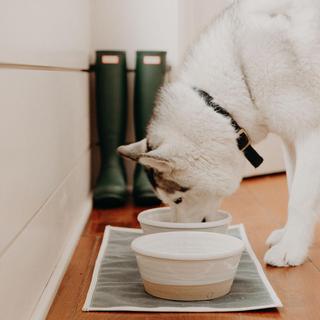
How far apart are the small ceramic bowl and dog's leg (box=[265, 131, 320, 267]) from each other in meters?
0.19

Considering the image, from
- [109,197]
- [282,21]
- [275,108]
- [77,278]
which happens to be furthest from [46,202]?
[109,197]

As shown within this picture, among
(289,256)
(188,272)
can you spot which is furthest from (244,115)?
(188,272)

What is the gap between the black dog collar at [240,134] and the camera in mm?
1868

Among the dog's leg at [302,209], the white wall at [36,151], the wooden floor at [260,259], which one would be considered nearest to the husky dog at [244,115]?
the dog's leg at [302,209]

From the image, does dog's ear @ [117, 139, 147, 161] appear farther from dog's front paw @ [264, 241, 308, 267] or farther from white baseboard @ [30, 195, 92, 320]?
dog's front paw @ [264, 241, 308, 267]

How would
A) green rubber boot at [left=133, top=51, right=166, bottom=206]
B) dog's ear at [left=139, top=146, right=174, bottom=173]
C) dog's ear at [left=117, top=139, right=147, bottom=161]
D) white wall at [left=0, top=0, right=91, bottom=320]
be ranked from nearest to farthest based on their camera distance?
white wall at [left=0, top=0, right=91, bottom=320] → dog's ear at [left=139, top=146, right=174, bottom=173] → dog's ear at [left=117, top=139, right=147, bottom=161] → green rubber boot at [left=133, top=51, right=166, bottom=206]

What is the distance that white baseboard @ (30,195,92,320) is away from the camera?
142 centimetres

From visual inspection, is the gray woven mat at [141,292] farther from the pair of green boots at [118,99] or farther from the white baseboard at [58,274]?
the pair of green boots at [118,99]

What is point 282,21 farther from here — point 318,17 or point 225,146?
point 225,146

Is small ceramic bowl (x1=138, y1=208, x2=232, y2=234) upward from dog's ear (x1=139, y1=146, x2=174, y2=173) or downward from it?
downward

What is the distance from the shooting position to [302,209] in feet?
5.97

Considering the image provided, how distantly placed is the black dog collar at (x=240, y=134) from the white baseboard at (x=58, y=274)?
2.16ft

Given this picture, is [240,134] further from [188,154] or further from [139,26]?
[139,26]

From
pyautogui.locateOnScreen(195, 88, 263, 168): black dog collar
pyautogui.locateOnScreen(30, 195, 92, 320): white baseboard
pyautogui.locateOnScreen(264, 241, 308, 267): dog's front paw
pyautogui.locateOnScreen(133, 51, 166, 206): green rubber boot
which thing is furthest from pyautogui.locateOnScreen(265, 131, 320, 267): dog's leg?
pyautogui.locateOnScreen(133, 51, 166, 206): green rubber boot
